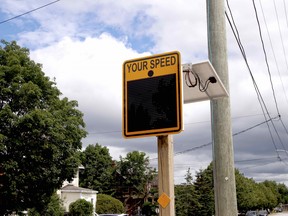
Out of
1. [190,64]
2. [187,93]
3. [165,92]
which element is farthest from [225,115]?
[165,92]

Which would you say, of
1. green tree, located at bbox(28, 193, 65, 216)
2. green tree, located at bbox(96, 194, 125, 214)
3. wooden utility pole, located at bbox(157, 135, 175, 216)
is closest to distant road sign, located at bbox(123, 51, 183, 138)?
wooden utility pole, located at bbox(157, 135, 175, 216)

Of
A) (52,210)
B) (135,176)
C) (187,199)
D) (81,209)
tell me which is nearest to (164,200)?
(52,210)

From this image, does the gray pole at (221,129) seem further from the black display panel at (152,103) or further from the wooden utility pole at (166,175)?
the black display panel at (152,103)

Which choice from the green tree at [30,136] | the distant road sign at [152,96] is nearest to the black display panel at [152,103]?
the distant road sign at [152,96]

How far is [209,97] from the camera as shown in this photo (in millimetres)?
4430

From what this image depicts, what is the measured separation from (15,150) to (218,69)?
17604mm

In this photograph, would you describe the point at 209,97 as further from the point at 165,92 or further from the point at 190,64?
the point at 165,92

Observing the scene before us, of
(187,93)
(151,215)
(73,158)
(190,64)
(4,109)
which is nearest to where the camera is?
(190,64)

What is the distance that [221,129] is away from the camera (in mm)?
5527

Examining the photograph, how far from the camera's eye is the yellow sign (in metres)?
3.41

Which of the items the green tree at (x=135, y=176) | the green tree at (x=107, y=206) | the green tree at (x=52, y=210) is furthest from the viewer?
the green tree at (x=135, y=176)

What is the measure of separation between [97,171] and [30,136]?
51.6m

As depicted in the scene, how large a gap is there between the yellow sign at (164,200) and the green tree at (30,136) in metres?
18.1

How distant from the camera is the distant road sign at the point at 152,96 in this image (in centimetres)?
334
